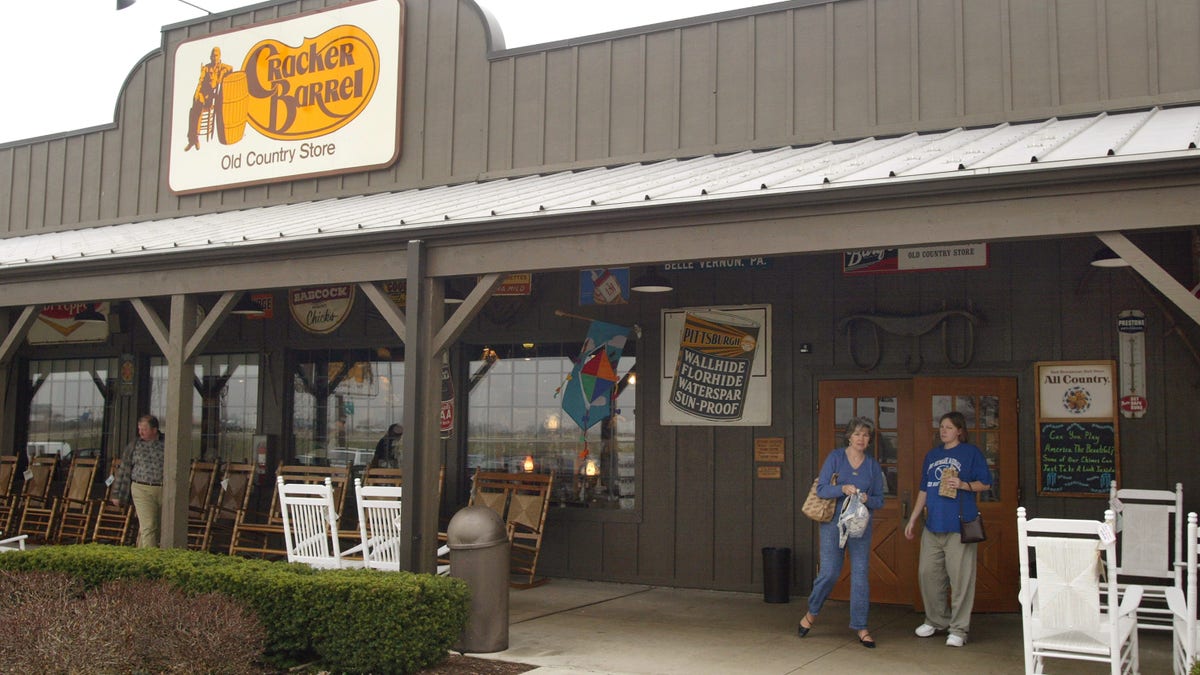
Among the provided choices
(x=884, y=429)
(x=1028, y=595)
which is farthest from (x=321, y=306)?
(x=1028, y=595)

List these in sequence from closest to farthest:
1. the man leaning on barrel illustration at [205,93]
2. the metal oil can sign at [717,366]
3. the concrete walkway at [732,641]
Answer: the concrete walkway at [732,641] → the metal oil can sign at [717,366] → the man leaning on barrel illustration at [205,93]

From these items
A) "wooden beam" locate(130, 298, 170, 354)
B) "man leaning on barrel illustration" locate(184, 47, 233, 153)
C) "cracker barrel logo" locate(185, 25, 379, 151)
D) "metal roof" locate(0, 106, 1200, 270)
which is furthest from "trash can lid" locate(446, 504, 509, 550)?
"man leaning on barrel illustration" locate(184, 47, 233, 153)

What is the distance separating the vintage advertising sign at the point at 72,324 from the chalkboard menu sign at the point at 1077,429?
35.8ft

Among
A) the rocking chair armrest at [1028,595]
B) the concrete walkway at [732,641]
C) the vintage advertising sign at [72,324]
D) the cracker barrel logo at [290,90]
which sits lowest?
the concrete walkway at [732,641]

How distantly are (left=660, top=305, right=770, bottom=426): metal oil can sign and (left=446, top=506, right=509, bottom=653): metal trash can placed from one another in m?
3.23

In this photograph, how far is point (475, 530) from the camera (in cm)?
747

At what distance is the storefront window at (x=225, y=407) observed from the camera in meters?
13.0

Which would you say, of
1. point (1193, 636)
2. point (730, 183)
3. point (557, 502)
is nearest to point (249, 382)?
point (557, 502)

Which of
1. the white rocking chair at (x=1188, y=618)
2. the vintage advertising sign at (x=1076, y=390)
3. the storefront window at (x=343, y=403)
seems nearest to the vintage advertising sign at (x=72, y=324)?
the storefront window at (x=343, y=403)

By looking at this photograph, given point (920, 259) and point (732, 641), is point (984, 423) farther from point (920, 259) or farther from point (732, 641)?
point (732, 641)

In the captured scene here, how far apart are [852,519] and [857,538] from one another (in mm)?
188

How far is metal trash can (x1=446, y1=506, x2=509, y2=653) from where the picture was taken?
7.41 metres

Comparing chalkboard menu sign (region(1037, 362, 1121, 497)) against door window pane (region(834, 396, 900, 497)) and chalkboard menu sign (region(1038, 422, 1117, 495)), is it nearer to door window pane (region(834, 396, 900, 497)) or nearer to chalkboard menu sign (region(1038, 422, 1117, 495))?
chalkboard menu sign (region(1038, 422, 1117, 495))

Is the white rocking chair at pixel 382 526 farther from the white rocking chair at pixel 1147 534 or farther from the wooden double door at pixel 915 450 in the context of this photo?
the white rocking chair at pixel 1147 534
